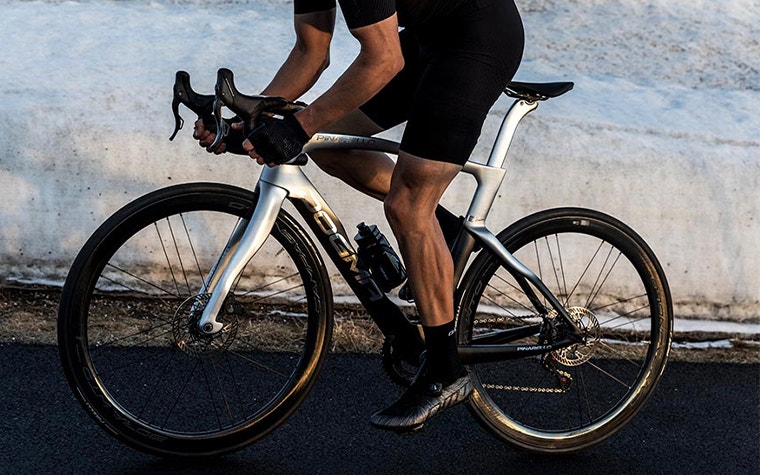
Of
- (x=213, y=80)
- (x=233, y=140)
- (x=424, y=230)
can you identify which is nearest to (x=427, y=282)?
(x=424, y=230)

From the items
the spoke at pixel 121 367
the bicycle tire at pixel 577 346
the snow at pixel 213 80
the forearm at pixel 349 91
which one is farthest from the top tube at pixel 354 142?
the snow at pixel 213 80

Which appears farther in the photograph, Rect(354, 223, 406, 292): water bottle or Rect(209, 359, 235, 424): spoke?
Rect(209, 359, 235, 424): spoke

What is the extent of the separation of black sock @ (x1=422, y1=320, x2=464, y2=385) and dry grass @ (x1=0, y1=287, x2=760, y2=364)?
42.8 inches

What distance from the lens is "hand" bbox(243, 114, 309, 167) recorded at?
3.07 metres

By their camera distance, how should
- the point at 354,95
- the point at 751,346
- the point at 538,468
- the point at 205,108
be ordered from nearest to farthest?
the point at 354,95 → the point at 205,108 → the point at 538,468 → the point at 751,346

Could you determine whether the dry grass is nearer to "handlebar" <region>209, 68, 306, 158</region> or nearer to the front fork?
the front fork

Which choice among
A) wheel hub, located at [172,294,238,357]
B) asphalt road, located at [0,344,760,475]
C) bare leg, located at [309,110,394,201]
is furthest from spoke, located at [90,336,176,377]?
bare leg, located at [309,110,394,201]

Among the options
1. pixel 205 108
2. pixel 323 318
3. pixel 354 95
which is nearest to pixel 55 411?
pixel 323 318

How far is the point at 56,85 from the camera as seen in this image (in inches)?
217

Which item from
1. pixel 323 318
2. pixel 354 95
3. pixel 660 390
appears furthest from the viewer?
pixel 660 390

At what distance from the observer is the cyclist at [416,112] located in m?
3.06

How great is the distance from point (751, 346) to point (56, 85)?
→ 3857mm

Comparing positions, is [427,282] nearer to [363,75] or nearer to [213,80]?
[363,75]

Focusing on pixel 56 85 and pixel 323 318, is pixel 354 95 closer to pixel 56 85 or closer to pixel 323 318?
pixel 323 318
